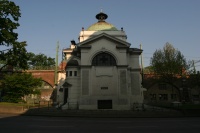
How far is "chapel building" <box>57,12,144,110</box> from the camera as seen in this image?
1240 inches

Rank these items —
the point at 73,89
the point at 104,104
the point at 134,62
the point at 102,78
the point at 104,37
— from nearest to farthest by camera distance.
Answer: the point at 104,104 < the point at 102,78 < the point at 73,89 < the point at 104,37 < the point at 134,62

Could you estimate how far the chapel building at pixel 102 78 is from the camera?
103 ft

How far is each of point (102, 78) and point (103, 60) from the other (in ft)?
11.2

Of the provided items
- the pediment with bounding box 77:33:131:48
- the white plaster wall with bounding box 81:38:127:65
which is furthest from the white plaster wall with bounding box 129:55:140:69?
the pediment with bounding box 77:33:131:48

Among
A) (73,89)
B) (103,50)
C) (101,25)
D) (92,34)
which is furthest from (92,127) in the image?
(101,25)

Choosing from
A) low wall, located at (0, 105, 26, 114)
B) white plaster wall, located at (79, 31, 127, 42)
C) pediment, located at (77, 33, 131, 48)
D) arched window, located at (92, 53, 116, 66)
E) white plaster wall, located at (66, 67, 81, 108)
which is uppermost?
white plaster wall, located at (79, 31, 127, 42)

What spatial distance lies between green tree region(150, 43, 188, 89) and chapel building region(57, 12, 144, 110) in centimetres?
1285

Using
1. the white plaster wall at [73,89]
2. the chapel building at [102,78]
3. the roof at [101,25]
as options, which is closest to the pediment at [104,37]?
the chapel building at [102,78]

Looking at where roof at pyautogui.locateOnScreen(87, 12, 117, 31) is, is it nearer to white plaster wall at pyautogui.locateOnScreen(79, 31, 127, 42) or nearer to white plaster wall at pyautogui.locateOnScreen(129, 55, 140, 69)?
white plaster wall at pyautogui.locateOnScreen(79, 31, 127, 42)

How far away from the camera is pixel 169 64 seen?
45.5m

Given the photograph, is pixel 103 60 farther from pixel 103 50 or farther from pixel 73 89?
pixel 73 89

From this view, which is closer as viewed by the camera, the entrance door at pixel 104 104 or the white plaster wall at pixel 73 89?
the entrance door at pixel 104 104

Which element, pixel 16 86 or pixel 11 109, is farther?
pixel 16 86

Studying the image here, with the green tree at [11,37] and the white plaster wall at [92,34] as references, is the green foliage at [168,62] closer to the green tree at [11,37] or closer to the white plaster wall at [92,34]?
the white plaster wall at [92,34]
